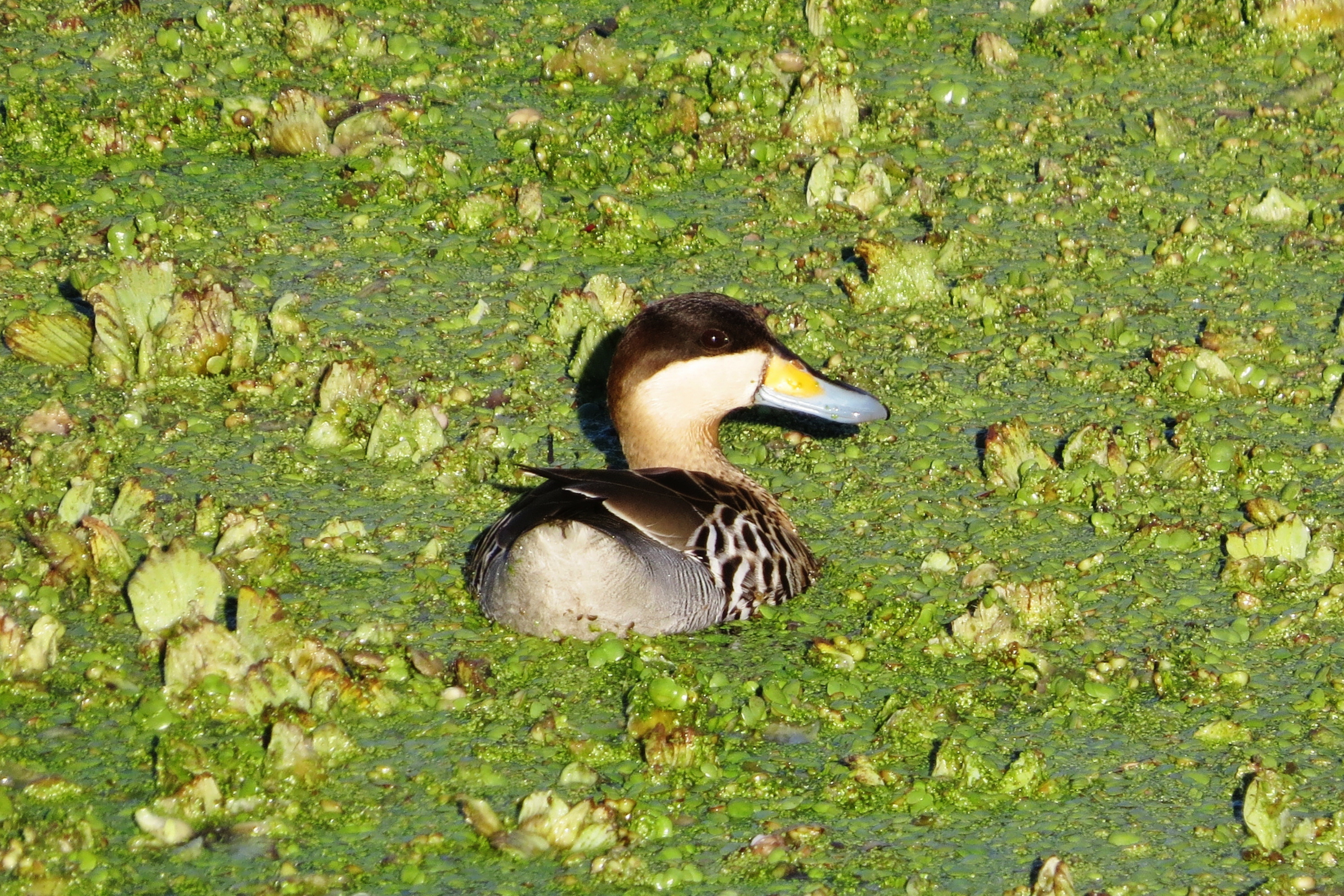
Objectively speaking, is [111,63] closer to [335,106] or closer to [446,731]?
[335,106]

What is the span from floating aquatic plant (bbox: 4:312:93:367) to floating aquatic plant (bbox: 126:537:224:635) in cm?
200

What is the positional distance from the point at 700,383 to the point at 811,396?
Result: 0.48 metres

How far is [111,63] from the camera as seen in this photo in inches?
373

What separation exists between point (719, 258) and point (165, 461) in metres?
3.01

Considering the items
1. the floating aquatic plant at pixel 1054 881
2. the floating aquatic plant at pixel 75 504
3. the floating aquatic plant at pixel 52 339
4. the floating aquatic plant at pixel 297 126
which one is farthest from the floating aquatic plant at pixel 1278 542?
the floating aquatic plant at pixel 297 126

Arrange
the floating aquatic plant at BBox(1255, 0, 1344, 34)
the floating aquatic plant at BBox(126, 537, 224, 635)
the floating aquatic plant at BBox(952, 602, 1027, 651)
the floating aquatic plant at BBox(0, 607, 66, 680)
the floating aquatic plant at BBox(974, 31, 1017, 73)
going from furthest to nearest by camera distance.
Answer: the floating aquatic plant at BBox(1255, 0, 1344, 34), the floating aquatic plant at BBox(974, 31, 1017, 73), the floating aquatic plant at BBox(952, 602, 1027, 651), the floating aquatic plant at BBox(126, 537, 224, 635), the floating aquatic plant at BBox(0, 607, 66, 680)

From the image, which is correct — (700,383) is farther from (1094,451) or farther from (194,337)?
(194,337)

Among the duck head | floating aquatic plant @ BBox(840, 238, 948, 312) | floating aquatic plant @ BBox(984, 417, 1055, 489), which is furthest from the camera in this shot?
floating aquatic plant @ BBox(840, 238, 948, 312)

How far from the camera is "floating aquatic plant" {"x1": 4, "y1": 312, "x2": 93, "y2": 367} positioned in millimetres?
6863

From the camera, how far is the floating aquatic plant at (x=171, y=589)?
206 inches

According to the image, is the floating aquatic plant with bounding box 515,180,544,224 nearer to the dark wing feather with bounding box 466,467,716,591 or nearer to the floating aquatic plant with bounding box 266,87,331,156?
the floating aquatic plant with bounding box 266,87,331,156

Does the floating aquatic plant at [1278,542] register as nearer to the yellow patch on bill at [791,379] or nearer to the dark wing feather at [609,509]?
the yellow patch on bill at [791,379]

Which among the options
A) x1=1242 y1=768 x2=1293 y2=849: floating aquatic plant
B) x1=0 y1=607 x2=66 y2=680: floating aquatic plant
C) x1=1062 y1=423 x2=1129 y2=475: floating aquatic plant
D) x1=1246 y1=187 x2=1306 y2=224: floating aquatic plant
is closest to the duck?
x1=1062 y1=423 x2=1129 y2=475: floating aquatic plant

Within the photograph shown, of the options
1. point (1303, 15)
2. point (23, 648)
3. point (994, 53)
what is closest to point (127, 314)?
point (23, 648)
